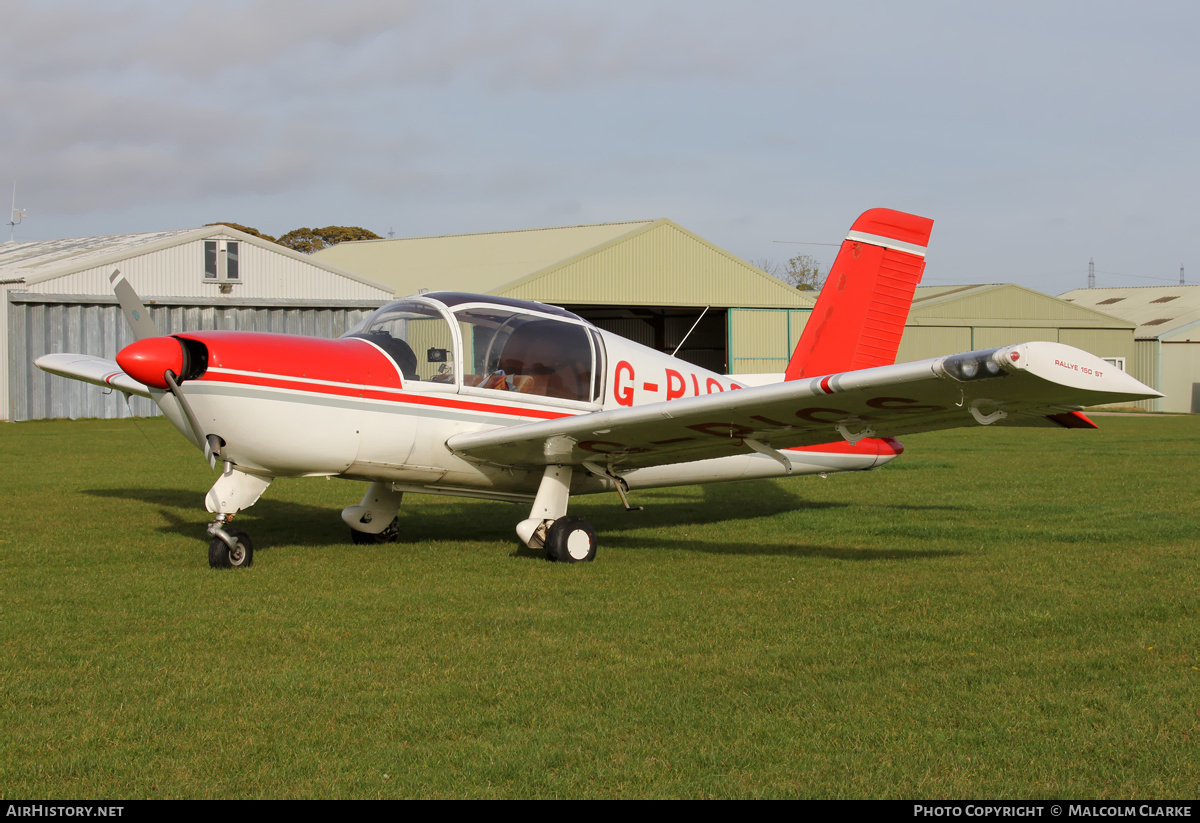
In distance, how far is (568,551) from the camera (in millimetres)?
8250

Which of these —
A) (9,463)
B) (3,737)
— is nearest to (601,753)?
(3,737)

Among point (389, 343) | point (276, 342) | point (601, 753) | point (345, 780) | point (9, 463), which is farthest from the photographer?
point (9, 463)

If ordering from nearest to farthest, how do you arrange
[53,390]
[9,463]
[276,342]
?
[276,342] < [9,463] < [53,390]

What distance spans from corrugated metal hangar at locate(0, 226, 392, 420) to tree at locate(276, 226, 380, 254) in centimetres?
3751

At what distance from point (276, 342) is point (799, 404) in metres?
3.70

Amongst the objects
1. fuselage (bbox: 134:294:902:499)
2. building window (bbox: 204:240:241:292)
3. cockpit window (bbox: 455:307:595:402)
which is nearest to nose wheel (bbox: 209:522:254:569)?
fuselage (bbox: 134:294:902:499)

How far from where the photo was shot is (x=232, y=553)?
7719 millimetres

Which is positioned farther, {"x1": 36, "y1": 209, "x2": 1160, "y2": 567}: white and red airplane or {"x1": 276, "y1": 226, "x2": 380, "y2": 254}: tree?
{"x1": 276, "y1": 226, "x2": 380, "y2": 254}: tree

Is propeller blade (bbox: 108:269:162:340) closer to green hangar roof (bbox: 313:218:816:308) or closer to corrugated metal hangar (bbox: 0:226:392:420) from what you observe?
corrugated metal hangar (bbox: 0:226:392:420)

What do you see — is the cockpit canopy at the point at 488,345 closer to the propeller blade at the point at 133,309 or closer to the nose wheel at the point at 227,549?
the propeller blade at the point at 133,309

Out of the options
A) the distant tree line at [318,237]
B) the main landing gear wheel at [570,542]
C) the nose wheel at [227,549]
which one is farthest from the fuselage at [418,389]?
the distant tree line at [318,237]

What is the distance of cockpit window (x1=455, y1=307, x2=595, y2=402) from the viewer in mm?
8484

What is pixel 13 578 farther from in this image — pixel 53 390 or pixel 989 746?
pixel 53 390

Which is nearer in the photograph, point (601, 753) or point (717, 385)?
point (601, 753)
